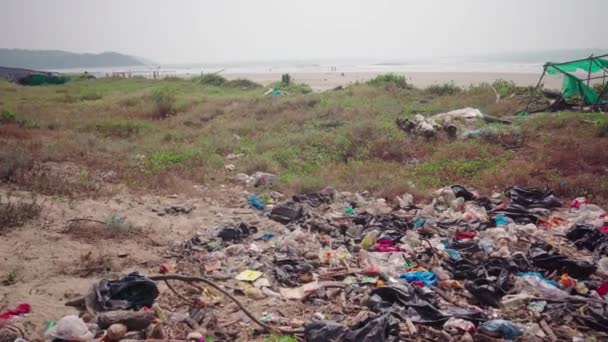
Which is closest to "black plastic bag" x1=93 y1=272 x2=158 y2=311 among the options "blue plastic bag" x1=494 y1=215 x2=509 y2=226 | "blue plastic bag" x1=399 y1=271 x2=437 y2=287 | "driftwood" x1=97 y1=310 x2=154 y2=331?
"driftwood" x1=97 y1=310 x2=154 y2=331

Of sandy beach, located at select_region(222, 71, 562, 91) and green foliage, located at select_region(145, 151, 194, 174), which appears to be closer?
green foliage, located at select_region(145, 151, 194, 174)

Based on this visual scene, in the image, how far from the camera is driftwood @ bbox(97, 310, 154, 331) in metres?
3.27

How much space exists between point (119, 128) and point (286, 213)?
8.34m

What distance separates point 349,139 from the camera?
34.4 ft

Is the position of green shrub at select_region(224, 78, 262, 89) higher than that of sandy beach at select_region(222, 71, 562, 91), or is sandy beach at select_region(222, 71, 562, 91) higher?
sandy beach at select_region(222, 71, 562, 91)

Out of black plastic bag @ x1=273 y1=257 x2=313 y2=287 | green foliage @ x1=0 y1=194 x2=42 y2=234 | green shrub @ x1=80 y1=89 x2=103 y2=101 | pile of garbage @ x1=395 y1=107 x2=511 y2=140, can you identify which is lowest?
black plastic bag @ x1=273 y1=257 x2=313 y2=287

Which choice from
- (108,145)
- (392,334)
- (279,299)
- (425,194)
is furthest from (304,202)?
(108,145)

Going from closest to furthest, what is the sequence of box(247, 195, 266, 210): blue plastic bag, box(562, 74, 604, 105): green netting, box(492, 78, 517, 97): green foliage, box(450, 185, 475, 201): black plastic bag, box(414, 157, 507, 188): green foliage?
1. box(247, 195, 266, 210): blue plastic bag
2. box(450, 185, 475, 201): black plastic bag
3. box(414, 157, 507, 188): green foliage
4. box(562, 74, 604, 105): green netting
5. box(492, 78, 517, 97): green foliage

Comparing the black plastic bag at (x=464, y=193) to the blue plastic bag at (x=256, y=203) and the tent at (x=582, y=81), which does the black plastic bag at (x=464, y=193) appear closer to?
the blue plastic bag at (x=256, y=203)

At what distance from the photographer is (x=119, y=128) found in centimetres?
1231

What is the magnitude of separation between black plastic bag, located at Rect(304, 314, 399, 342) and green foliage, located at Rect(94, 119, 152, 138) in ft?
34.4

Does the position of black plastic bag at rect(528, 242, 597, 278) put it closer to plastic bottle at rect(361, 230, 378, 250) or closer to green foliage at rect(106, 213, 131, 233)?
plastic bottle at rect(361, 230, 378, 250)

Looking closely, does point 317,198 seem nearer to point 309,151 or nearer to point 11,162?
point 309,151

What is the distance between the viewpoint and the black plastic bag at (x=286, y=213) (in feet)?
20.7
